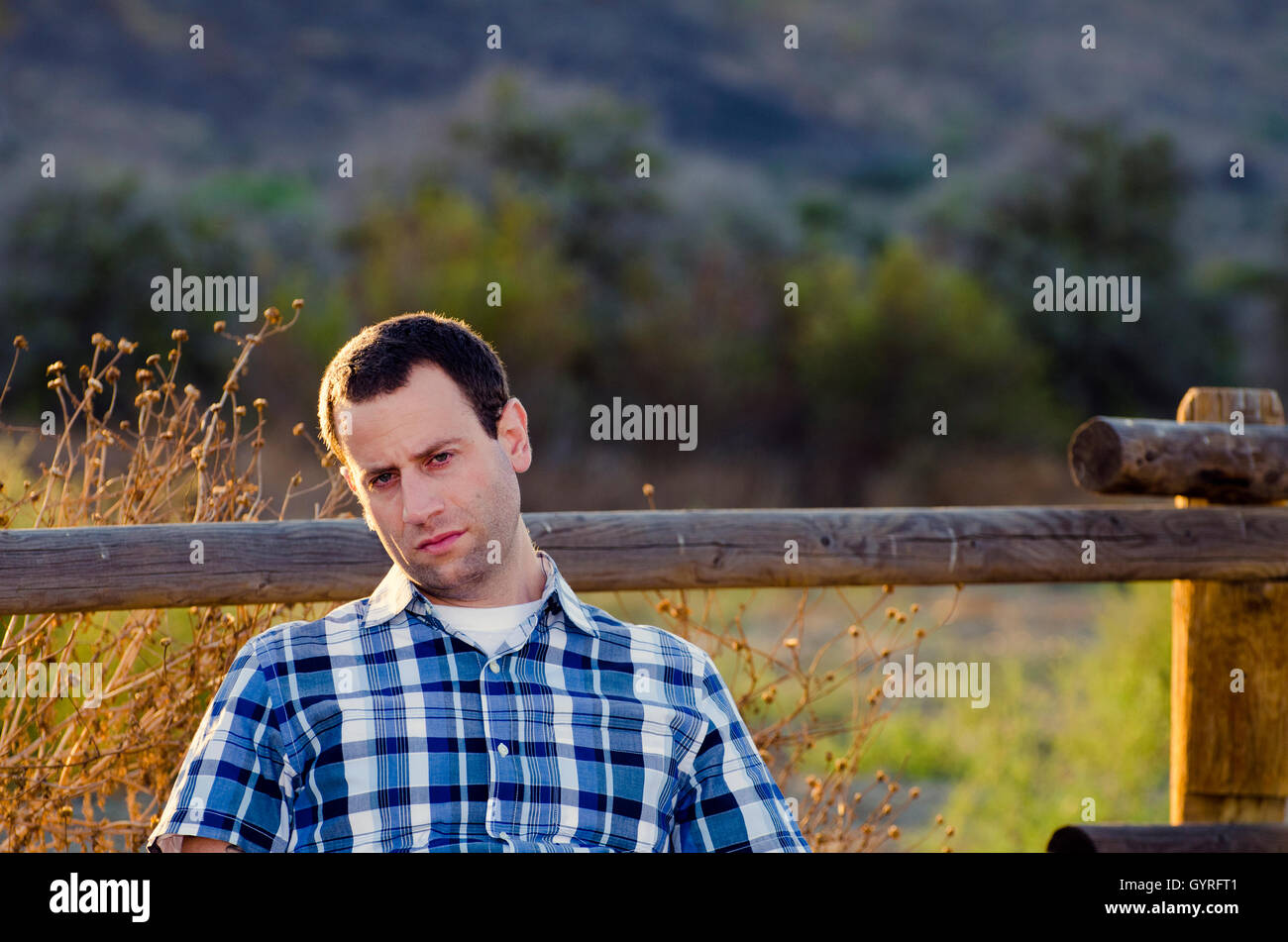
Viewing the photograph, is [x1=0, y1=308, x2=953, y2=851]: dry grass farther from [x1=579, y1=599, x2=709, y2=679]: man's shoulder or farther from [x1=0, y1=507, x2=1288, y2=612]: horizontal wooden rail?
[x1=579, y1=599, x2=709, y2=679]: man's shoulder

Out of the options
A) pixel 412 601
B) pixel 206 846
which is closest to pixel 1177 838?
pixel 412 601

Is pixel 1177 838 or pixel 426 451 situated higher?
pixel 426 451

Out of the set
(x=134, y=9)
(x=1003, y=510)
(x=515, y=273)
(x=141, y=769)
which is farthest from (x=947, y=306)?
(x=134, y=9)

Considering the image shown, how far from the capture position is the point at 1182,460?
11.0 ft

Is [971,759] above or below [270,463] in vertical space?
below

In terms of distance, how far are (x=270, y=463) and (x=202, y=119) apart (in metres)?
28.0

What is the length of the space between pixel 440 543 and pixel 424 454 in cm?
14

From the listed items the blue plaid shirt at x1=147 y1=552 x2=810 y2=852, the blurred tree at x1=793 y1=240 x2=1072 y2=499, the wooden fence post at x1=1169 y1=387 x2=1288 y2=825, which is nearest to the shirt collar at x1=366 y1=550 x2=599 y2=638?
the blue plaid shirt at x1=147 y1=552 x2=810 y2=852

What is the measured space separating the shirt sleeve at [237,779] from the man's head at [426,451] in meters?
0.30

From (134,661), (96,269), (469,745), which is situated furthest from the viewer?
(96,269)

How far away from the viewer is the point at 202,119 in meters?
36.5

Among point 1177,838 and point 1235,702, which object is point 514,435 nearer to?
point 1177,838

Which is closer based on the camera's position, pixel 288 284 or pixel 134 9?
pixel 288 284
